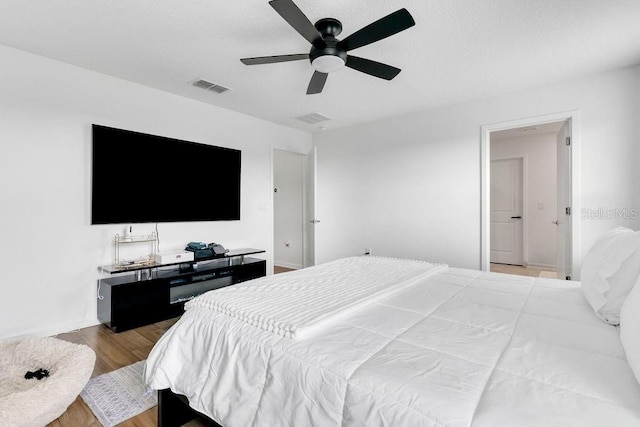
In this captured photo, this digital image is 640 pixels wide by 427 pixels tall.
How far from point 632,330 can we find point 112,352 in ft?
10.1

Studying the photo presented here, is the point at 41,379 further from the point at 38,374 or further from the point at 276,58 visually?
the point at 276,58

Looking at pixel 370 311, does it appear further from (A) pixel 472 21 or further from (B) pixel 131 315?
(B) pixel 131 315

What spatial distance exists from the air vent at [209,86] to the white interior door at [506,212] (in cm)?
510

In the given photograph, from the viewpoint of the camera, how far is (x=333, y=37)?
2170mm

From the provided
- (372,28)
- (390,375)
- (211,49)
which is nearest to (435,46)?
(372,28)

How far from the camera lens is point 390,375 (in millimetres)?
908

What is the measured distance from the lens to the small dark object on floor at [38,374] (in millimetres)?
1863

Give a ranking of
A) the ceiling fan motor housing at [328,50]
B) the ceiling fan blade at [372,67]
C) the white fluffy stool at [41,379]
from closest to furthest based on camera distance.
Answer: the white fluffy stool at [41,379]
the ceiling fan motor housing at [328,50]
the ceiling fan blade at [372,67]

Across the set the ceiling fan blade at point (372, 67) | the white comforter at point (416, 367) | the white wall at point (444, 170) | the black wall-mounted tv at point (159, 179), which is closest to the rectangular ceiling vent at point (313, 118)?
the white wall at point (444, 170)

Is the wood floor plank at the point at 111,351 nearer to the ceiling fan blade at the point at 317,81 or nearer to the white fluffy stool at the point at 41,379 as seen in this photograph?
the white fluffy stool at the point at 41,379

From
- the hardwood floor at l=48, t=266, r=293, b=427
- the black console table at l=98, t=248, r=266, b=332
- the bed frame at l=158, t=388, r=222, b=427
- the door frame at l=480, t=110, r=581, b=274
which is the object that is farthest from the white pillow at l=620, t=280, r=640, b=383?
the black console table at l=98, t=248, r=266, b=332

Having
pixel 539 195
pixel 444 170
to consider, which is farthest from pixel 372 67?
pixel 539 195

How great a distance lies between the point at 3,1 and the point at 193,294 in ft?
9.36

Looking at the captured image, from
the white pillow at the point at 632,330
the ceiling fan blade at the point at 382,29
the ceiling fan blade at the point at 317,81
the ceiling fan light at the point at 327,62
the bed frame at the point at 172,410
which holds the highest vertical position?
the ceiling fan blade at the point at 382,29
